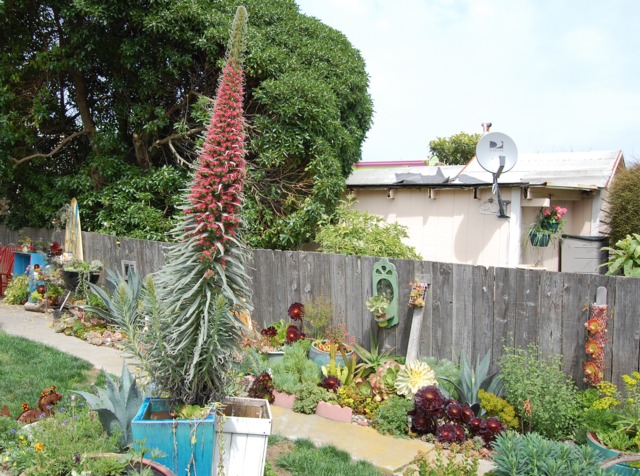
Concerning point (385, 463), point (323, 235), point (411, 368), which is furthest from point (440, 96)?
point (385, 463)

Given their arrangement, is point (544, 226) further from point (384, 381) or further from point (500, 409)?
point (500, 409)

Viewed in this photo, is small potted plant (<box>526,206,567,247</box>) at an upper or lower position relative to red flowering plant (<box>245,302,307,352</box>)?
upper

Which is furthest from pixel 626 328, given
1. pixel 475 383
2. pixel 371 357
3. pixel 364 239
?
pixel 364 239

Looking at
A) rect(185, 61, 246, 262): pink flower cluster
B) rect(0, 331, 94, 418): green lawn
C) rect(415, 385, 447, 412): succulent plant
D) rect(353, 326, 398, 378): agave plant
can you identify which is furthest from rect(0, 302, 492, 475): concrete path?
rect(185, 61, 246, 262): pink flower cluster

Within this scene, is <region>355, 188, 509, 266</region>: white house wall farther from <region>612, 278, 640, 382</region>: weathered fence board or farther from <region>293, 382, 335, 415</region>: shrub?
<region>293, 382, 335, 415</region>: shrub

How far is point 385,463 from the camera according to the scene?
4.32m

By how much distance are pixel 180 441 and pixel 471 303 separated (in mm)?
3421

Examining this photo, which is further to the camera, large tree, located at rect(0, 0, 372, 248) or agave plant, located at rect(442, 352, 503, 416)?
large tree, located at rect(0, 0, 372, 248)

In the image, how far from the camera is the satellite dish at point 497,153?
862 cm

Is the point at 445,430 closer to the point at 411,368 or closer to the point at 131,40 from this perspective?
the point at 411,368

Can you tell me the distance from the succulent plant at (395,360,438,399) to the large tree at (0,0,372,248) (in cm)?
522

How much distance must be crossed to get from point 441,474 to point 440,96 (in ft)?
37.0

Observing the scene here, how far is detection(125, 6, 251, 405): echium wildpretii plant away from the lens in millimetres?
3275

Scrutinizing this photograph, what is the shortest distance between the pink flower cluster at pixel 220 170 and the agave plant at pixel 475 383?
9.53 feet
